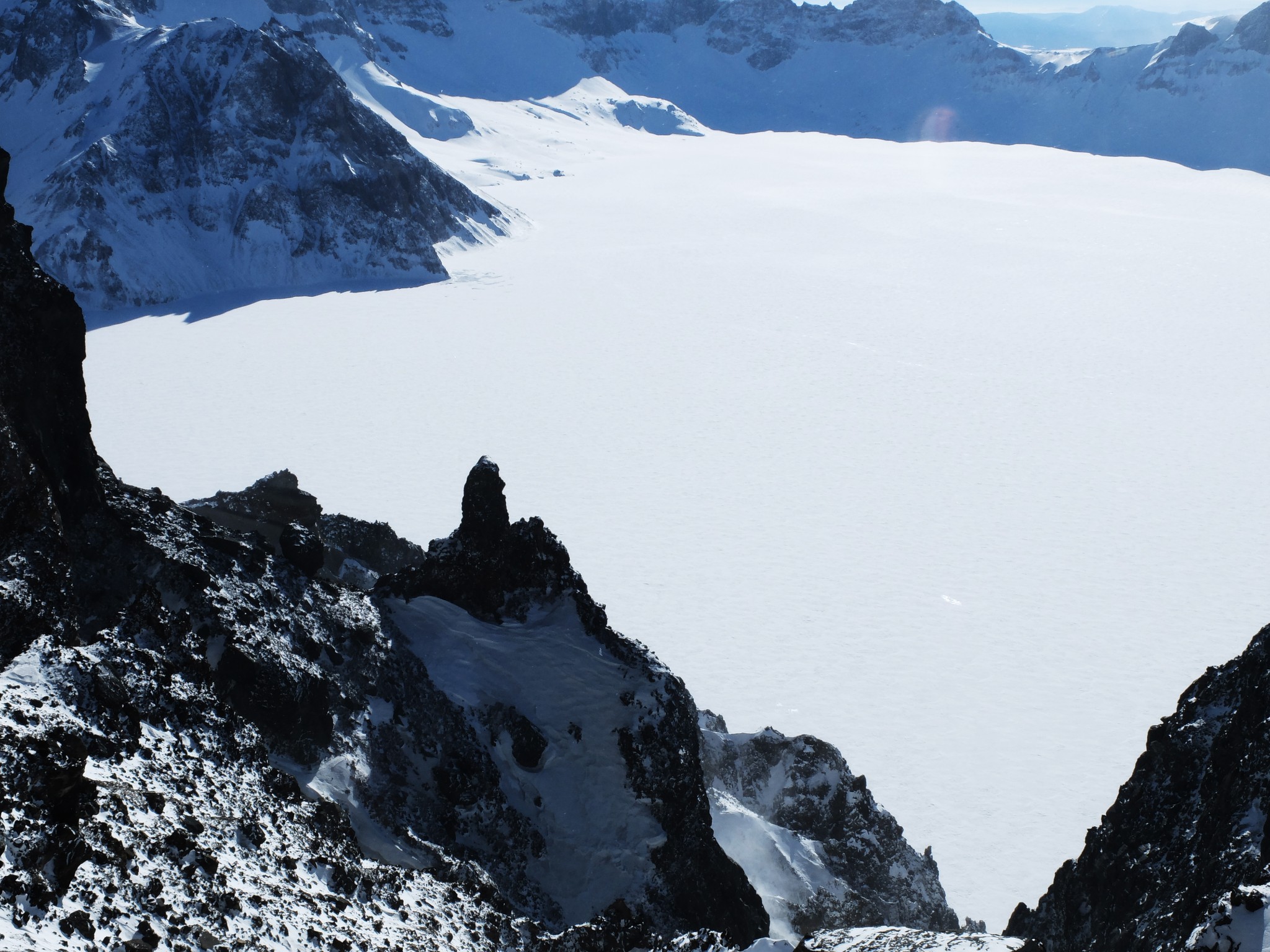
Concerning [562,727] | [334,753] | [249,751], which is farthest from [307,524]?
[249,751]

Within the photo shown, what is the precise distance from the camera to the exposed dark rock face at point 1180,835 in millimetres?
10117

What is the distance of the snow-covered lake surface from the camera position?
24.1 m

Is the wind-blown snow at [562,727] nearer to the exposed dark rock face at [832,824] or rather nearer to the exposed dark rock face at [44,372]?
the exposed dark rock face at [832,824]

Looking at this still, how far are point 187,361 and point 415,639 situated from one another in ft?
142

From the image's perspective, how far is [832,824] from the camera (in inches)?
736

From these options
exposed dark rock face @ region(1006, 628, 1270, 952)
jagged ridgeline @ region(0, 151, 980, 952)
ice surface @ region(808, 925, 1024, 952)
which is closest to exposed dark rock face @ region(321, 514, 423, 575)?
jagged ridgeline @ region(0, 151, 980, 952)

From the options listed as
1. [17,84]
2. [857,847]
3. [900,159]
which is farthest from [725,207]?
[857,847]

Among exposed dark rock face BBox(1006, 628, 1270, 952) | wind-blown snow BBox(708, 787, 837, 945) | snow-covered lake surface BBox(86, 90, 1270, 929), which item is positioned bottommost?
wind-blown snow BBox(708, 787, 837, 945)

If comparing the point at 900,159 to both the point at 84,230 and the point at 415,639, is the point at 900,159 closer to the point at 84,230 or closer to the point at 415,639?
the point at 84,230

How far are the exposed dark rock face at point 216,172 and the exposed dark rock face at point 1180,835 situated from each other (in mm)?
64664

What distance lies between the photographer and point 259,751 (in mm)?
10578

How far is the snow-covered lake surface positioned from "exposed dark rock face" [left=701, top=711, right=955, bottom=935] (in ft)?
6.26

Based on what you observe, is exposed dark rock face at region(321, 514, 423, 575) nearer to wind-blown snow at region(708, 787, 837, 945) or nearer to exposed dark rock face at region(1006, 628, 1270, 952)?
wind-blown snow at region(708, 787, 837, 945)

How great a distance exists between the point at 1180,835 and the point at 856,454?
29.4 meters
